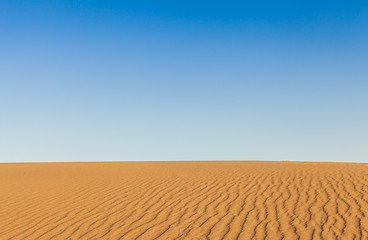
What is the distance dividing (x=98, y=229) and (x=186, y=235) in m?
1.91

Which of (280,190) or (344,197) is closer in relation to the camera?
(344,197)

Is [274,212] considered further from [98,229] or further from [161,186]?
[161,186]

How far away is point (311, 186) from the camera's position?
9.44m

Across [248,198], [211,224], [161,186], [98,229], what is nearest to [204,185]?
[161,186]

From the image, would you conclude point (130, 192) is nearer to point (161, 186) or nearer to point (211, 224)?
point (161, 186)

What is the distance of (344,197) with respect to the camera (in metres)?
7.96

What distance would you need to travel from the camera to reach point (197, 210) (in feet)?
23.9

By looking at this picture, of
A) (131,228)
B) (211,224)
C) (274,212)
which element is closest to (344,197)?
(274,212)

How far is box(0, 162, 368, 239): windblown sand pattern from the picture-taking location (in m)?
5.85

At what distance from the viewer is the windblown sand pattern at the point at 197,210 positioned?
5.85 meters

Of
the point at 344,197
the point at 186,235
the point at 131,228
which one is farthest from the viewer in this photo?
the point at 344,197

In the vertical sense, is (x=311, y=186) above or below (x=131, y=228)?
above

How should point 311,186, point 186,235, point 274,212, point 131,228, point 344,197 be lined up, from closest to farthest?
1. point 186,235
2. point 131,228
3. point 274,212
4. point 344,197
5. point 311,186

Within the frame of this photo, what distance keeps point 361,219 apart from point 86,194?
7.75 meters
